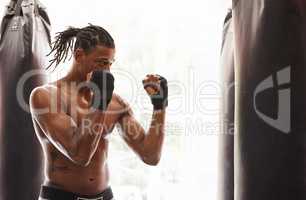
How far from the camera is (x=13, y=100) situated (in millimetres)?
1731

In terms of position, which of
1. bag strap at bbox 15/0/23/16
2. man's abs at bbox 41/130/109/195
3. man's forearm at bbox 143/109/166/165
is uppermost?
bag strap at bbox 15/0/23/16

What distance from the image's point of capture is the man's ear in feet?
4.33

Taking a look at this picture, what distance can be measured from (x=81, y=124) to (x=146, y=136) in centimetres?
25

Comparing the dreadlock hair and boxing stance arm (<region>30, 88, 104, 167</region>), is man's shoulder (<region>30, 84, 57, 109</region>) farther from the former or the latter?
the dreadlock hair

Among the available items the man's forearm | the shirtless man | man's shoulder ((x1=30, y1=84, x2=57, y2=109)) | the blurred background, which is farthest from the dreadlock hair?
the blurred background

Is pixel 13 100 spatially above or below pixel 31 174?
above

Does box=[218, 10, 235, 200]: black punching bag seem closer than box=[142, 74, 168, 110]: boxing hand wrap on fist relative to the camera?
No

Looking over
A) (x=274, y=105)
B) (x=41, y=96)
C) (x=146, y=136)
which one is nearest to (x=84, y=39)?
(x=41, y=96)

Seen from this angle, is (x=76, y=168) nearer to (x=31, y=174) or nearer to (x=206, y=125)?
(x=31, y=174)

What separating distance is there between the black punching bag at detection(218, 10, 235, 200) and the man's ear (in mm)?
593

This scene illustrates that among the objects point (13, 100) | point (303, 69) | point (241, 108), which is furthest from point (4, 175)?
point (303, 69)

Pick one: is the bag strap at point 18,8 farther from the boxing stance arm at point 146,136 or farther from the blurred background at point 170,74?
the boxing stance arm at point 146,136

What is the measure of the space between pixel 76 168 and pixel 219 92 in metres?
0.71

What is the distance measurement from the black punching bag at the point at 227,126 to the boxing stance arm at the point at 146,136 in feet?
1.24
